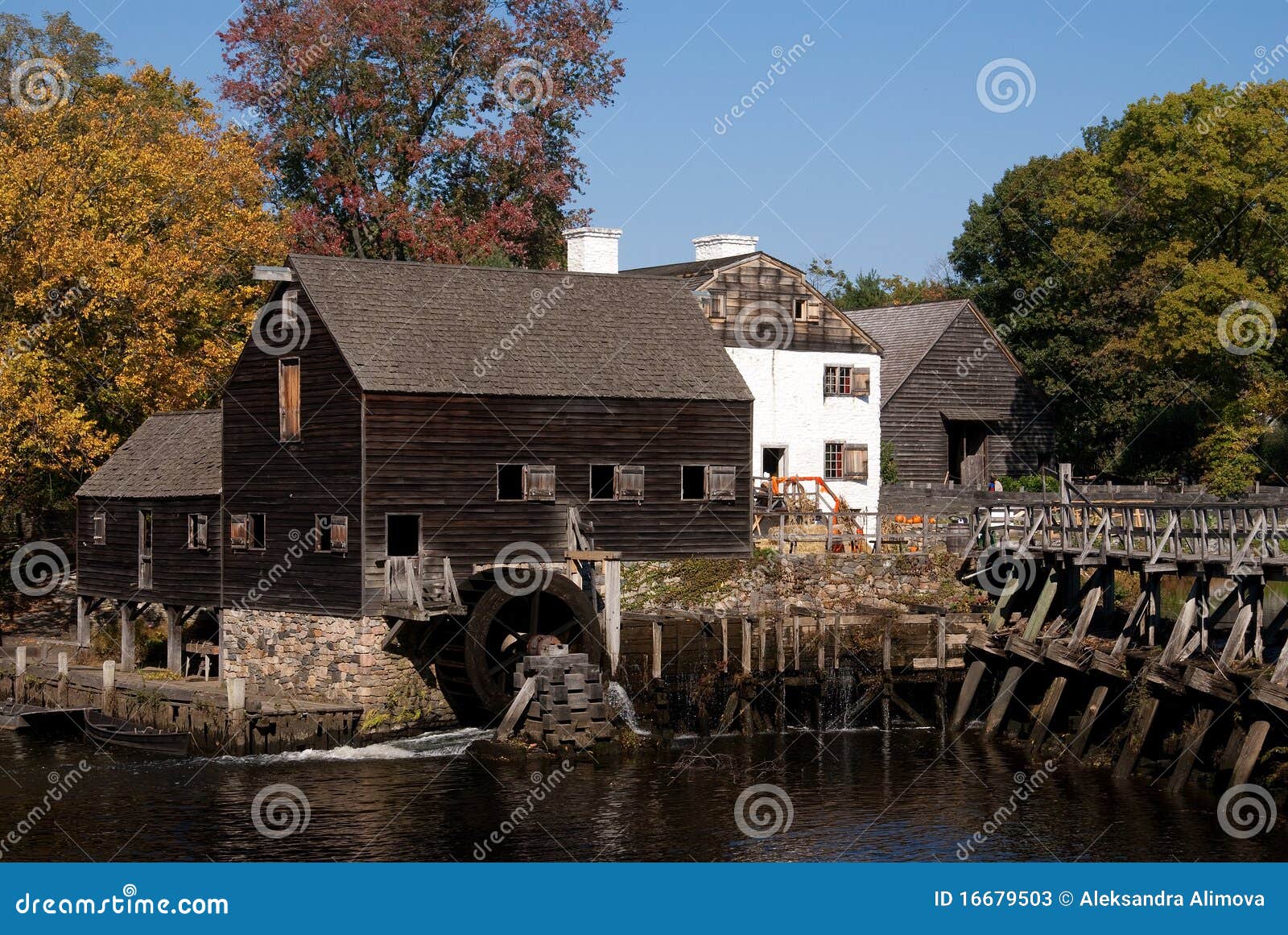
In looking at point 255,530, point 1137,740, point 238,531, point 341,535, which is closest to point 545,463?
point 341,535

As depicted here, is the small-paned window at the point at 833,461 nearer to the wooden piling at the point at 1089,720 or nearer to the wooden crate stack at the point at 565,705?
the wooden crate stack at the point at 565,705

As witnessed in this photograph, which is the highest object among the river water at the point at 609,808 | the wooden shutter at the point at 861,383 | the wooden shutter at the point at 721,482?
the wooden shutter at the point at 861,383

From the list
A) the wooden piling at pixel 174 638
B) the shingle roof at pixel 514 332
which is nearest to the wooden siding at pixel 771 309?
the shingle roof at pixel 514 332

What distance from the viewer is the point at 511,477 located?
3703 cm

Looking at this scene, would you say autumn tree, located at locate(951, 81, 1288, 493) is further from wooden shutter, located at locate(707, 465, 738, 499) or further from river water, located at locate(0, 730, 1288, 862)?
river water, located at locate(0, 730, 1288, 862)

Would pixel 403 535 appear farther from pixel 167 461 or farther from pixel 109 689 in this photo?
pixel 167 461

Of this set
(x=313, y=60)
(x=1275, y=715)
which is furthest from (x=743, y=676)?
(x=313, y=60)

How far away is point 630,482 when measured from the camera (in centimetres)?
3844

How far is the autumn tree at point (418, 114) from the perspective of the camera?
56.0 metres

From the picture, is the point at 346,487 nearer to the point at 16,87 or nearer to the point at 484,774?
the point at 484,774

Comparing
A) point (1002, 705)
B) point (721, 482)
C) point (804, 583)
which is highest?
point (721, 482)

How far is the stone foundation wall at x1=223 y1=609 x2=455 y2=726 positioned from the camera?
3438 centimetres

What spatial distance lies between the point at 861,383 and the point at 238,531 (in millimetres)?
19612

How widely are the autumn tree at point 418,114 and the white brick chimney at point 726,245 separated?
7313 millimetres
